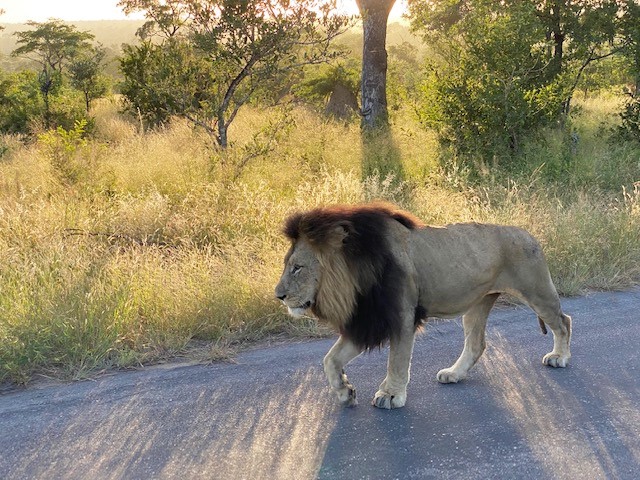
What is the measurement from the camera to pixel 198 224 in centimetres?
670

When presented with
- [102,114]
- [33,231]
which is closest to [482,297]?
[33,231]

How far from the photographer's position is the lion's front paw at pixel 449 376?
3.77 metres

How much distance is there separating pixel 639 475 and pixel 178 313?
3.13 meters

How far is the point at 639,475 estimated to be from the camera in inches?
107

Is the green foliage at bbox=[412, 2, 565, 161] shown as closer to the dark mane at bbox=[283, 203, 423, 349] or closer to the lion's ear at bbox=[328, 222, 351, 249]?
the dark mane at bbox=[283, 203, 423, 349]

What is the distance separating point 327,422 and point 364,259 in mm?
873

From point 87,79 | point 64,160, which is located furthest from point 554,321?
point 87,79

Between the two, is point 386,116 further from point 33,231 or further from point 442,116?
point 33,231

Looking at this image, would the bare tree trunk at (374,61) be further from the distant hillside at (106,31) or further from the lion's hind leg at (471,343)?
the distant hillside at (106,31)

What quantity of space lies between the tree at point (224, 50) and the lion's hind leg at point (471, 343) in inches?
251

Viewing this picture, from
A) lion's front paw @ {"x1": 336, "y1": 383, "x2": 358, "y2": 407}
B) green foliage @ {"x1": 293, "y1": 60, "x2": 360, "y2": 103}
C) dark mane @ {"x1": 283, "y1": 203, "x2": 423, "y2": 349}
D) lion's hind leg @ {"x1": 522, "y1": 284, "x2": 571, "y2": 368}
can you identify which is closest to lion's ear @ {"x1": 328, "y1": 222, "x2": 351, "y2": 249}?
dark mane @ {"x1": 283, "y1": 203, "x2": 423, "y2": 349}

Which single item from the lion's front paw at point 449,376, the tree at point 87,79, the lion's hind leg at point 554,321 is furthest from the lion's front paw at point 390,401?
the tree at point 87,79

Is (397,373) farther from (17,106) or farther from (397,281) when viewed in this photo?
(17,106)

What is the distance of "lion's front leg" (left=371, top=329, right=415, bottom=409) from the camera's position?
3344 millimetres
